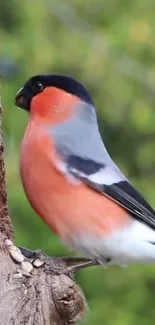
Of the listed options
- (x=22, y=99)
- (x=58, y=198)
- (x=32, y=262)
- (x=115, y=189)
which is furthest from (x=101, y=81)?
(x=32, y=262)

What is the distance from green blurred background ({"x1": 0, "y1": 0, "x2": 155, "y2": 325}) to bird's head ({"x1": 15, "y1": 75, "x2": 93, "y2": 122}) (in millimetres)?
1364

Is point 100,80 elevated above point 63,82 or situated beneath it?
situated beneath

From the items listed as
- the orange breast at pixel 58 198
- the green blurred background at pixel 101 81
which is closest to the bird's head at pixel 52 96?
the orange breast at pixel 58 198

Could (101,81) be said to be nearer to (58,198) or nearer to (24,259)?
(58,198)

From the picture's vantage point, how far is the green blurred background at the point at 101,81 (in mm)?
4090

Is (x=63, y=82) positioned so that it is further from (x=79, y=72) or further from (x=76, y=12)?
(x=76, y=12)

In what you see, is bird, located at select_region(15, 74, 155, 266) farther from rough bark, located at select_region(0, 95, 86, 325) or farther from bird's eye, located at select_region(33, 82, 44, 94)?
rough bark, located at select_region(0, 95, 86, 325)

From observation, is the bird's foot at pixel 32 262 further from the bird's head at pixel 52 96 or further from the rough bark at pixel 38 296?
the bird's head at pixel 52 96

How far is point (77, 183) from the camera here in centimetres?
238

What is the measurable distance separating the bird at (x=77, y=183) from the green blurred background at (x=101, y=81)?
54.4 inches

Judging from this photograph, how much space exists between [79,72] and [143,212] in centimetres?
228

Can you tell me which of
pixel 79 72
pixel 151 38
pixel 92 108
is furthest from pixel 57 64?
pixel 92 108

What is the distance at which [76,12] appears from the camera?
16.5ft

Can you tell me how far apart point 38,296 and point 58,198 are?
0.96ft
